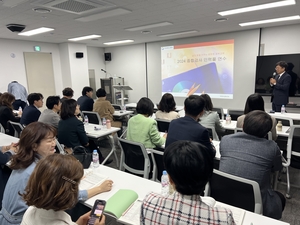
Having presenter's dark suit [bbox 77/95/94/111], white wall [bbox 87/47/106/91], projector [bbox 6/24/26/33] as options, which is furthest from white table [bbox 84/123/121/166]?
white wall [bbox 87/47/106/91]

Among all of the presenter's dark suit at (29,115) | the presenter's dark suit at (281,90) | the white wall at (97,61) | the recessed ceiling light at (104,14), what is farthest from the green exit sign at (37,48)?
the presenter's dark suit at (281,90)

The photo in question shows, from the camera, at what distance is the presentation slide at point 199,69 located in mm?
7164

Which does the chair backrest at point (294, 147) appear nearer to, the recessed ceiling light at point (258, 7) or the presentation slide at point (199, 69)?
the recessed ceiling light at point (258, 7)

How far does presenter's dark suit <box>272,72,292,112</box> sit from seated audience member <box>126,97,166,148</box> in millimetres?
3999

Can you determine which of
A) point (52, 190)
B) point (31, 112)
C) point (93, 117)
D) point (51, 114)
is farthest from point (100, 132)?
point (52, 190)

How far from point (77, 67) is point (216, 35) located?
5.21 metres

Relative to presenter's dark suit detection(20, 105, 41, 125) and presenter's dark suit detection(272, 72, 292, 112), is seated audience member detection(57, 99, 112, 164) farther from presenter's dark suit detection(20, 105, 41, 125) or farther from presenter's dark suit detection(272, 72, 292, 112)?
presenter's dark suit detection(272, 72, 292, 112)

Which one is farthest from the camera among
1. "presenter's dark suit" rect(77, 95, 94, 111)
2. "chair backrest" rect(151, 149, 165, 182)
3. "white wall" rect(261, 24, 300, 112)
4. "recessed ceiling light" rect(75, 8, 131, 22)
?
"white wall" rect(261, 24, 300, 112)

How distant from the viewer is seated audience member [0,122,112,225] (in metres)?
1.35

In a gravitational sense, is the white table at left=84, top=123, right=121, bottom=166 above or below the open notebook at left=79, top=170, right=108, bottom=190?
below

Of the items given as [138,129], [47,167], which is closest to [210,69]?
[138,129]

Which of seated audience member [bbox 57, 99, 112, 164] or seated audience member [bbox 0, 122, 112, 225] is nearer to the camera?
seated audience member [bbox 0, 122, 112, 225]

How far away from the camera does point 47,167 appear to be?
3.41ft

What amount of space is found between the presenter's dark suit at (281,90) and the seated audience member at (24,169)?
199 inches
